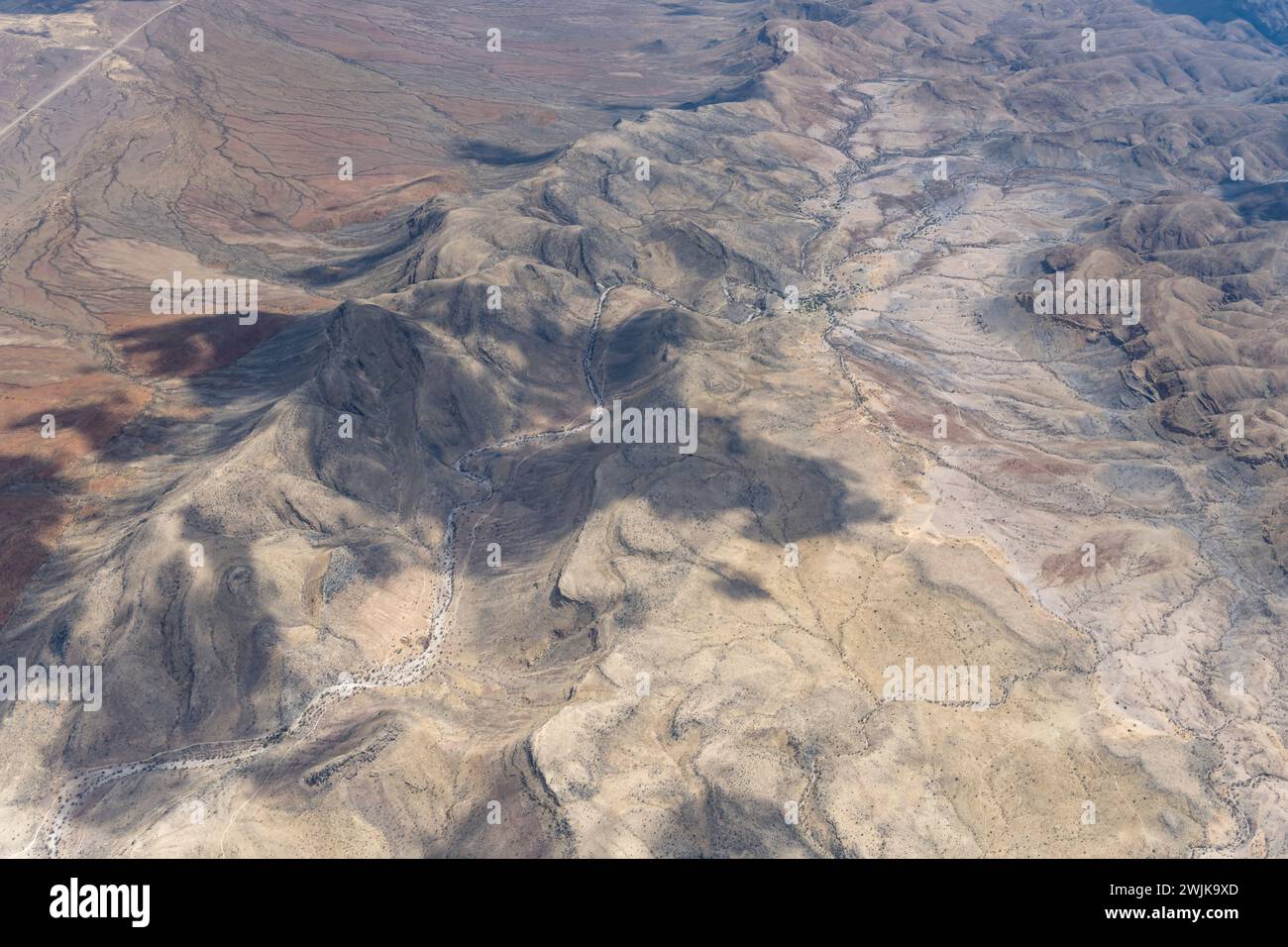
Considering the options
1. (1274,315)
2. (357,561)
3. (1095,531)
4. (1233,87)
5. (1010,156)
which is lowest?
(357,561)

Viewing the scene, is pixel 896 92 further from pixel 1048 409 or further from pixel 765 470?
pixel 765 470

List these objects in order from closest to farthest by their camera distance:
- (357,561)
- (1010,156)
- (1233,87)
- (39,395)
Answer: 1. (357,561)
2. (39,395)
3. (1010,156)
4. (1233,87)

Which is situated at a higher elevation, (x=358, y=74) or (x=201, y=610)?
(x=358, y=74)

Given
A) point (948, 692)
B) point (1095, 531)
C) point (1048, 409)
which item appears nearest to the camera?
point (948, 692)

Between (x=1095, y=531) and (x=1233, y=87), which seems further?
(x=1233, y=87)

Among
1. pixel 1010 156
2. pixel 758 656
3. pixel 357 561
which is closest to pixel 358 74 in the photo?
pixel 1010 156

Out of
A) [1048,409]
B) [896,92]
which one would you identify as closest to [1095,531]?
[1048,409]

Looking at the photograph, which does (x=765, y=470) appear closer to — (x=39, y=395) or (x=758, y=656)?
(x=758, y=656)
